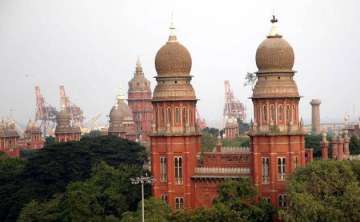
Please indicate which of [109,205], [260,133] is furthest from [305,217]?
[109,205]

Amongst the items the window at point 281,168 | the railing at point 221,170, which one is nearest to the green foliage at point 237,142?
the railing at point 221,170

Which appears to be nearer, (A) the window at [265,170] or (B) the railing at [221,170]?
Answer: (A) the window at [265,170]

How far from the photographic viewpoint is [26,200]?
96.7m

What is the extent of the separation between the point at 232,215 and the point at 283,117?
8589 millimetres

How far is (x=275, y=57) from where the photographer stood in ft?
255

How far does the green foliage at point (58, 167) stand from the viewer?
98.4 meters

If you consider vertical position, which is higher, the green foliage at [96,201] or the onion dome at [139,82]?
the onion dome at [139,82]

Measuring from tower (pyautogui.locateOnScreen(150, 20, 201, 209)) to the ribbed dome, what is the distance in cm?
563

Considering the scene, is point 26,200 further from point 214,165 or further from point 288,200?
point 288,200

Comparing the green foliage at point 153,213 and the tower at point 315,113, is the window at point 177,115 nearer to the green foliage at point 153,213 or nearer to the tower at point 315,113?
the green foliage at point 153,213

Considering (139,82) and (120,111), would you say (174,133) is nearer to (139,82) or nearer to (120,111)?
(120,111)

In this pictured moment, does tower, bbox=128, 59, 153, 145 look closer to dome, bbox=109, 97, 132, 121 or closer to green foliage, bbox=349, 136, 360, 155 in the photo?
dome, bbox=109, 97, 132, 121

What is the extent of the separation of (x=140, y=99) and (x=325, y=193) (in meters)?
118

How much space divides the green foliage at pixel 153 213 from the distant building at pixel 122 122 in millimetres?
77875
